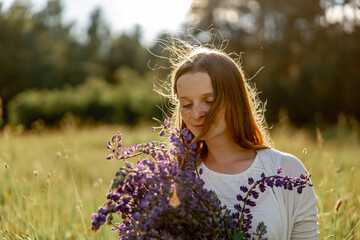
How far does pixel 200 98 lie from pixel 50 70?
32.7 meters

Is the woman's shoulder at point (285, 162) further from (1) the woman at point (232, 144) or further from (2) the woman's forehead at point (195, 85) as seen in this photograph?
(2) the woman's forehead at point (195, 85)

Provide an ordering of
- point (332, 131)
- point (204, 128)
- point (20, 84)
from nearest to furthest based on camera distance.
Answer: point (204, 128)
point (332, 131)
point (20, 84)

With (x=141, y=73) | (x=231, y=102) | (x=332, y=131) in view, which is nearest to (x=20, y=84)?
(x=141, y=73)

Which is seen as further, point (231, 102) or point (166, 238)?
point (231, 102)

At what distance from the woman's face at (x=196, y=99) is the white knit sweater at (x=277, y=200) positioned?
312 mm

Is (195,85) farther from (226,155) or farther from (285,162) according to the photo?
(285,162)

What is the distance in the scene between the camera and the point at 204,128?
2.16 m

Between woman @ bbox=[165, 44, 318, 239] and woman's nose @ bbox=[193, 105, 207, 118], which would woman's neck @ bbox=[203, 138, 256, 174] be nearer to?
woman @ bbox=[165, 44, 318, 239]

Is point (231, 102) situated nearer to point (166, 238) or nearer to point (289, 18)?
point (166, 238)

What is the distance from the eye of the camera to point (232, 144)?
2.48 meters

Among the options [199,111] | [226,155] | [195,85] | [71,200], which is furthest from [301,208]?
[71,200]

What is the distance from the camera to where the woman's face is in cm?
222

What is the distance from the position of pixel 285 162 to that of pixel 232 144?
0.36 metres

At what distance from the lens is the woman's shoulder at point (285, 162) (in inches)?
89.6
